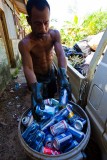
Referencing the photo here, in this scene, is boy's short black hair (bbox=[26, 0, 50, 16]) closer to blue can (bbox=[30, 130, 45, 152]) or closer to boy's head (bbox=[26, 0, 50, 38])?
boy's head (bbox=[26, 0, 50, 38])

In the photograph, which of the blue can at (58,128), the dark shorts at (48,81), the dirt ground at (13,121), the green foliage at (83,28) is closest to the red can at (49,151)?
the blue can at (58,128)

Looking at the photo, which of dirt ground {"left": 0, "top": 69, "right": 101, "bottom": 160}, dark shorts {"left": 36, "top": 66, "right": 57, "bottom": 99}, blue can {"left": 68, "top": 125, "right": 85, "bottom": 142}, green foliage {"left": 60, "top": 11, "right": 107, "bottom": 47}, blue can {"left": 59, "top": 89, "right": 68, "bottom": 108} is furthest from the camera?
green foliage {"left": 60, "top": 11, "right": 107, "bottom": 47}

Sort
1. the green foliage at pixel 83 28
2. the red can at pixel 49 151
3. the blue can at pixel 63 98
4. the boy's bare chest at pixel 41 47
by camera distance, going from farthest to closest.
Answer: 1. the green foliage at pixel 83 28
2. the boy's bare chest at pixel 41 47
3. the blue can at pixel 63 98
4. the red can at pixel 49 151

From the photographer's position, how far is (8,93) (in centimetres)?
466

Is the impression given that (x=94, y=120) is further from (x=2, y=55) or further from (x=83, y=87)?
(x=2, y=55)

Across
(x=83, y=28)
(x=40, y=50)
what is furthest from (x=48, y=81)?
(x=83, y=28)

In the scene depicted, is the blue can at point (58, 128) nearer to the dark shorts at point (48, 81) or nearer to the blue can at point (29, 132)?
the blue can at point (29, 132)

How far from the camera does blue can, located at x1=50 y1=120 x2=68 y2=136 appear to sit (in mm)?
1671

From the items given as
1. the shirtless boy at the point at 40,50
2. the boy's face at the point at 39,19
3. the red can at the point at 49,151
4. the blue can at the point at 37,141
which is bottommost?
the red can at the point at 49,151

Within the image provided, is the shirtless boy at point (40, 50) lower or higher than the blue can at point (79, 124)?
higher

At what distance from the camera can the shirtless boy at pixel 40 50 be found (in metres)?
1.86

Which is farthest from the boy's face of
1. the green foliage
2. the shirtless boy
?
the green foliage

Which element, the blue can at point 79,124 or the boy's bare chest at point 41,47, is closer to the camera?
the blue can at point 79,124

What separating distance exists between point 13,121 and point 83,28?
721 cm
